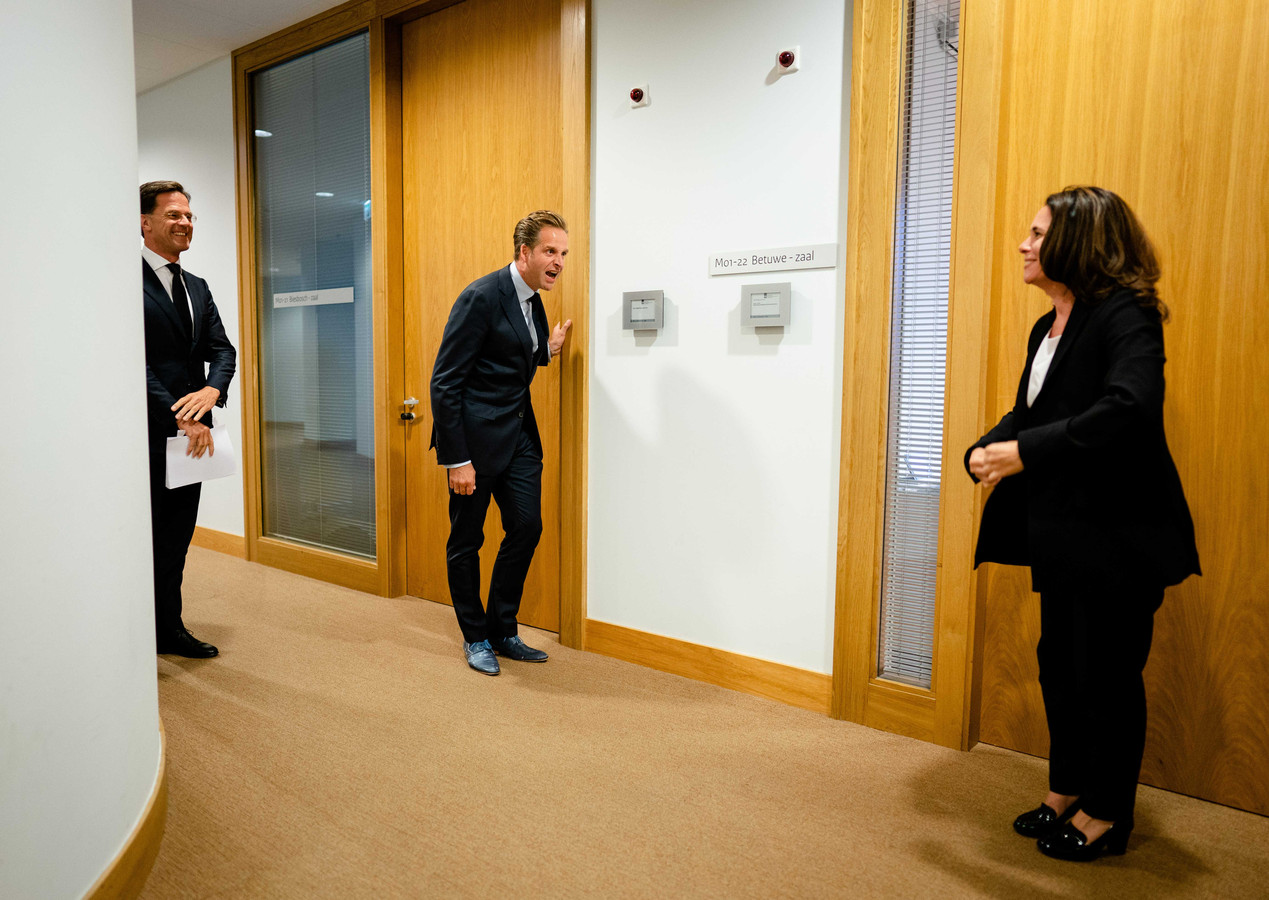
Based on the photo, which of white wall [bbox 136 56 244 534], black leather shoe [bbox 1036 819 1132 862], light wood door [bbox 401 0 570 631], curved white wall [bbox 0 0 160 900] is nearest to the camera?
curved white wall [bbox 0 0 160 900]

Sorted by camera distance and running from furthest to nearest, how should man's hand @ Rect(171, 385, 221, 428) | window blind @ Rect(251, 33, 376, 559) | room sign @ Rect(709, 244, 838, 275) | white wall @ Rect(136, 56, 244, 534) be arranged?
white wall @ Rect(136, 56, 244, 534) → window blind @ Rect(251, 33, 376, 559) → man's hand @ Rect(171, 385, 221, 428) → room sign @ Rect(709, 244, 838, 275)

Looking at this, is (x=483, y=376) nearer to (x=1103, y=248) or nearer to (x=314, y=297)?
(x=314, y=297)

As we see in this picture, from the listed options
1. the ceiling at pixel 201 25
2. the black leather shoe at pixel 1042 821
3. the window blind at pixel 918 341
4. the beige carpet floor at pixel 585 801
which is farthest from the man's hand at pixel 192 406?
the black leather shoe at pixel 1042 821

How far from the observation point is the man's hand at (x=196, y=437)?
2.89 m

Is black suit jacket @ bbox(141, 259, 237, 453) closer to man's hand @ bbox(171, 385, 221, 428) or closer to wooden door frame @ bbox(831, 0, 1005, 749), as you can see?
man's hand @ bbox(171, 385, 221, 428)

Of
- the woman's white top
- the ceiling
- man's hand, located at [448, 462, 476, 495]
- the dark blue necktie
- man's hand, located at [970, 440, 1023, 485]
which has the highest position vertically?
the ceiling

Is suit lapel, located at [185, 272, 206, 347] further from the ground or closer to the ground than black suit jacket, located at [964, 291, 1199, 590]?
further from the ground

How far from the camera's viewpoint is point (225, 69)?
15.3 ft

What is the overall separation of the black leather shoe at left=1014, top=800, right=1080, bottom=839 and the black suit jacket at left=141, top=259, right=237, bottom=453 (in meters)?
2.89

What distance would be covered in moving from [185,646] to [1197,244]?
3560 mm

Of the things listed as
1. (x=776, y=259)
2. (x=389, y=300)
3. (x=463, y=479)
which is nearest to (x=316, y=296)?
(x=389, y=300)

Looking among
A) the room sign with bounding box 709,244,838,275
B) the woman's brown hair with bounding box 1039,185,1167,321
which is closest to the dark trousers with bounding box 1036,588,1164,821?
the woman's brown hair with bounding box 1039,185,1167,321

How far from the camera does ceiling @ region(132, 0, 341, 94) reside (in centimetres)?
397

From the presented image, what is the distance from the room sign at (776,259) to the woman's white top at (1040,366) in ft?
2.79
